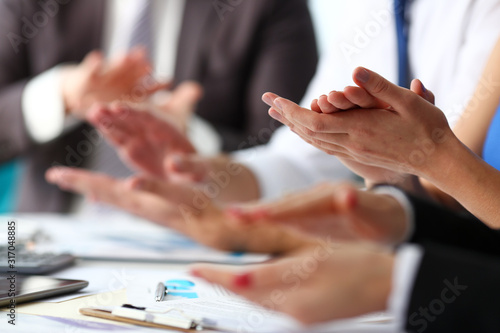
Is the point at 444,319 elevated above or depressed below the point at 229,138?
below

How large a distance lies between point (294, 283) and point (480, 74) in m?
0.18

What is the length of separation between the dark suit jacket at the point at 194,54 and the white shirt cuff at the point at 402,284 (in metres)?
0.75

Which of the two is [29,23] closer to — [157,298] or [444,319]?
[157,298]

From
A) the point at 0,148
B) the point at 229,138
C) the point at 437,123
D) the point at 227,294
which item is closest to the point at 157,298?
the point at 227,294

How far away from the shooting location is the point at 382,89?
0.23m

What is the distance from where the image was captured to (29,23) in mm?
1096

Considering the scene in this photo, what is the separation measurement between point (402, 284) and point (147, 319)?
12 centimetres

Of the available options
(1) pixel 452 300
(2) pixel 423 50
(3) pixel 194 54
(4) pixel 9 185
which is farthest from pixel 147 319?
(4) pixel 9 185
